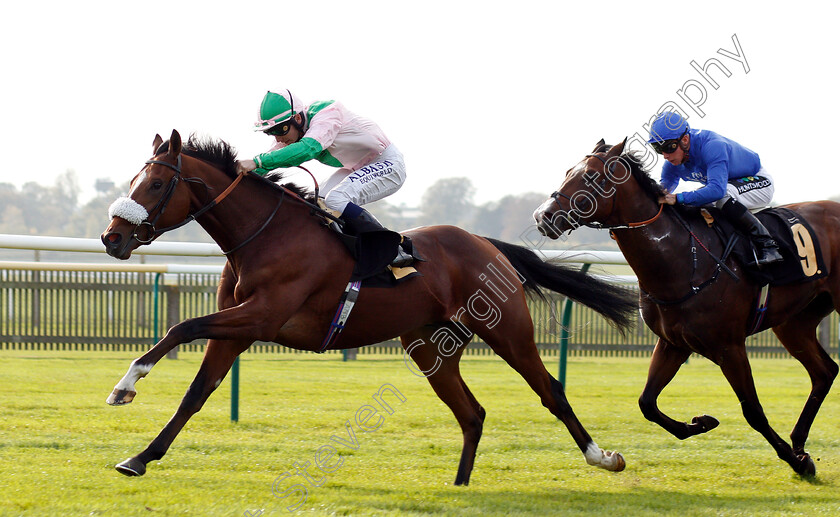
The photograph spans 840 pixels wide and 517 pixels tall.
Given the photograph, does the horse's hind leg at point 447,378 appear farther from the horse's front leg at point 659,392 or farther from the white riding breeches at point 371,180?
the horse's front leg at point 659,392

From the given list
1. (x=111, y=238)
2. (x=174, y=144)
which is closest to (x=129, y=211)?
(x=111, y=238)

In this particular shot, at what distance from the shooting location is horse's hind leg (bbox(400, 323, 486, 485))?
5152 millimetres

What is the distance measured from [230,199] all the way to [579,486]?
242 cm

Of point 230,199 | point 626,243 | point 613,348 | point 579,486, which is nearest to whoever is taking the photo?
point 230,199

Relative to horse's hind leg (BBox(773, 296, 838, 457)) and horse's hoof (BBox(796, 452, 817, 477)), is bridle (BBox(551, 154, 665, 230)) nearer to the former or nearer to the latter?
horse's hind leg (BBox(773, 296, 838, 457))

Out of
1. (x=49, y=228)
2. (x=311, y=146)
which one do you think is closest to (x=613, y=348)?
(x=311, y=146)

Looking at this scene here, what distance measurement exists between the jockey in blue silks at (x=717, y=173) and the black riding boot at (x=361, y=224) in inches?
63.6

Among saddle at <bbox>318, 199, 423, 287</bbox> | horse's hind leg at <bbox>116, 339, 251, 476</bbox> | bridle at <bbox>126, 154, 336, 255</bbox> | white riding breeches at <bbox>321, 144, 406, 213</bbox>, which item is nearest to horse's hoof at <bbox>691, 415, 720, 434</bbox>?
saddle at <bbox>318, 199, 423, 287</bbox>

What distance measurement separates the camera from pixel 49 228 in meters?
41.7

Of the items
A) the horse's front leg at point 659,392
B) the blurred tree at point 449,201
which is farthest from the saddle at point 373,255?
the blurred tree at point 449,201

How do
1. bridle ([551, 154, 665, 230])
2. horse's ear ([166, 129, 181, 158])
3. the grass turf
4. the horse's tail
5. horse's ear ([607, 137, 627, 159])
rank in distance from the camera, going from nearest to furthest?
the grass turf < horse's ear ([166, 129, 181, 158]) < bridle ([551, 154, 665, 230]) < horse's ear ([607, 137, 627, 159]) < the horse's tail

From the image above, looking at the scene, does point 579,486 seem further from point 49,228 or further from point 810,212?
point 49,228

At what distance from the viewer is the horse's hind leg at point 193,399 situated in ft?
13.4

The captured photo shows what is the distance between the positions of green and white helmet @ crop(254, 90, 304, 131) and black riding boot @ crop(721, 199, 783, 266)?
2655mm
